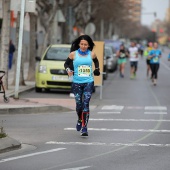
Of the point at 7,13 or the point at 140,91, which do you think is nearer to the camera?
the point at 7,13

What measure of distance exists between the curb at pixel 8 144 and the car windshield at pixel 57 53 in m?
14.3

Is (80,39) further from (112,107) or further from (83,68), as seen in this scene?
(112,107)

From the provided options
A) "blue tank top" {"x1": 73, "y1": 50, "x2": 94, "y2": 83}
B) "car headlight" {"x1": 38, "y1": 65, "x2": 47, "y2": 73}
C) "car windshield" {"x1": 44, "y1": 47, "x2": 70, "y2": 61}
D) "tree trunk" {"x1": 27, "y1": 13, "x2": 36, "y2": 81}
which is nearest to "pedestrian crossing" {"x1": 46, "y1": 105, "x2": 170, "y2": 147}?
"blue tank top" {"x1": 73, "y1": 50, "x2": 94, "y2": 83}

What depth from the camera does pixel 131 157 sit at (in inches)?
403

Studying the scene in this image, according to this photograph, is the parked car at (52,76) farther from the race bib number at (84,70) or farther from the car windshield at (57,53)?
the race bib number at (84,70)

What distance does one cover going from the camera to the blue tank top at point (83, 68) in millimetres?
13117

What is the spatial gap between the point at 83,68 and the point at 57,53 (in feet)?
42.1

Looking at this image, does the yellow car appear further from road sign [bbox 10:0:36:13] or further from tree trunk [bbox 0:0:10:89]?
road sign [bbox 10:0:36:13]

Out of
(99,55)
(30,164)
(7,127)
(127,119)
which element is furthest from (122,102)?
(30,164)

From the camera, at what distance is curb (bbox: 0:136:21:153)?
35.4 ft

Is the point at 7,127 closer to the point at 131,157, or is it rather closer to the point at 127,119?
the point at 127,119

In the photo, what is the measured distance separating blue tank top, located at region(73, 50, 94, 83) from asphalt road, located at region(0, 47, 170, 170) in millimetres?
978

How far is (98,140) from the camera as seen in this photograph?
1234cm

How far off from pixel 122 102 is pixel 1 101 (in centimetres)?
406
